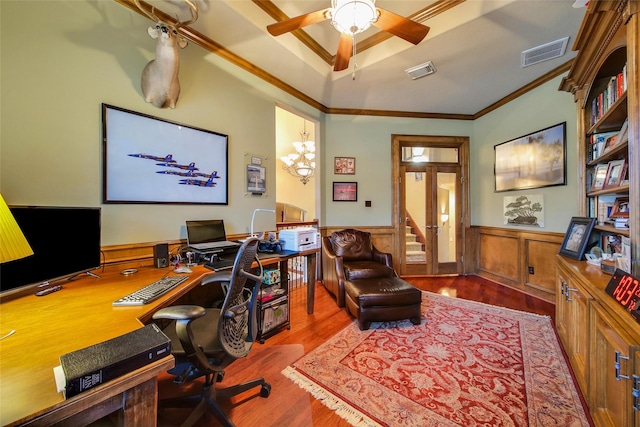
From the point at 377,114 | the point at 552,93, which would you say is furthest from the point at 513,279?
the point at 377,114

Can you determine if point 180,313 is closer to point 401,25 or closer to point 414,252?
point 401,25

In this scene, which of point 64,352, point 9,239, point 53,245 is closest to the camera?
point 64,352

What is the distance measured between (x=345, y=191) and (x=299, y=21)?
268 centimetres

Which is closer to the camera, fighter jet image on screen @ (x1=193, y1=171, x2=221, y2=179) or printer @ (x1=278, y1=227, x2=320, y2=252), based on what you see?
fighter jet image on screen @ (x1=193, y1=171, x2=221, y2=179)

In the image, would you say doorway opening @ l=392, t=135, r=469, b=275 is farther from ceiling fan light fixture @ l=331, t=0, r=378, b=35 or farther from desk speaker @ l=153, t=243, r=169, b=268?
desk speaker @ l=153, t=243, r=169, b=268

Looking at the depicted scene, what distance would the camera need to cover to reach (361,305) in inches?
96.5

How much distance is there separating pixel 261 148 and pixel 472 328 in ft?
10.1

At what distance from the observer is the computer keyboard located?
1.18 m

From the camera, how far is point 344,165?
13.9 ft

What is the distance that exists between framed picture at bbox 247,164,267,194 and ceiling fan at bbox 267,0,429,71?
1429 mm

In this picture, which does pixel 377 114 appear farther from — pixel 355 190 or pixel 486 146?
pixel 486 146

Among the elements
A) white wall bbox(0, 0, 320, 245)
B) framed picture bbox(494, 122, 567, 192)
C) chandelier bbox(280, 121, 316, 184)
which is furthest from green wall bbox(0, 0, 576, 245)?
chandelier bbox(280, 121, 316, 184)

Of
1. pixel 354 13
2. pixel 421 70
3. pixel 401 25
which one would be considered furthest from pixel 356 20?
pixel 421 70

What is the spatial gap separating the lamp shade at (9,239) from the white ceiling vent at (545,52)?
4.24 metres
